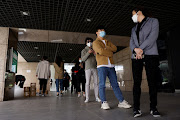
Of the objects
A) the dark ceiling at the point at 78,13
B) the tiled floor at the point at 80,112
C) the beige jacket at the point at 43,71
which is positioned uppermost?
the dark ceiling at the point at 78,13

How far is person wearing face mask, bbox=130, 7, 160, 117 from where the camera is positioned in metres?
1.80

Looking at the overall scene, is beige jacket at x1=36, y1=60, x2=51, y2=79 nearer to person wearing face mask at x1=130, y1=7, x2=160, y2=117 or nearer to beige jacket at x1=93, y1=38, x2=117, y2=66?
beige jacket at x1=93, y1=38, x2=117, y2=66

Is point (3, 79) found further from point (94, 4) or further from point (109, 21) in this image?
point (109, 21)

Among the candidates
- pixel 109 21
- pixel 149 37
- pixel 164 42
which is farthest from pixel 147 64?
pixel 164 42

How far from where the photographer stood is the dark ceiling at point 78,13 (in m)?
4.09

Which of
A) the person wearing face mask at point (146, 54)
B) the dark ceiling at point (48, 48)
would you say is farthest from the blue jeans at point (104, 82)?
the dark ceiling at point (48, 48)

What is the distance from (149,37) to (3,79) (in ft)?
14.7

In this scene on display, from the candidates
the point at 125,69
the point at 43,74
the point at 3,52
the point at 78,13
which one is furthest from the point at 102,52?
the point at 125,69

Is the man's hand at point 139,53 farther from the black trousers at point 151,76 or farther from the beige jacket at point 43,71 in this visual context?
the beige jacket at point 43,71

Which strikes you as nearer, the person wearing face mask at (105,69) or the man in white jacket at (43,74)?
the person wearing face mask at (105,69)

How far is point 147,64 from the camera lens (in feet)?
6.03

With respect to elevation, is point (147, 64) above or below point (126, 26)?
below

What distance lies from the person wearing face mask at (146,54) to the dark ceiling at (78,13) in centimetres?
244

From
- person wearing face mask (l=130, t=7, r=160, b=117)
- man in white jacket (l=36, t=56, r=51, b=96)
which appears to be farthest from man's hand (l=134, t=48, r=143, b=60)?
man in white jacket (l=36, t=56, r=51, b=96)
